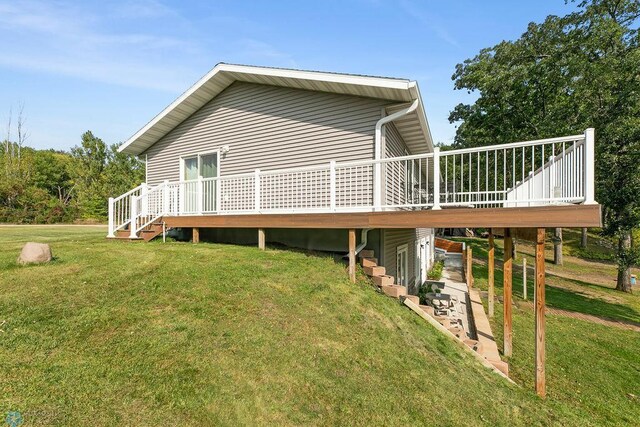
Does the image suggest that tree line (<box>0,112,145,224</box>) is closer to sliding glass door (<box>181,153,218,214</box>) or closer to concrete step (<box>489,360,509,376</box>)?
sliding glass door (<box>181,153,218,214</box>)

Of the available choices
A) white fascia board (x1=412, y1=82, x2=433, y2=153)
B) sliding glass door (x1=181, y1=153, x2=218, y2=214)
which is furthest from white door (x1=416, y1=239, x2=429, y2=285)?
sliding glass door (x1=181, y1=153, x2=218, y2=214)

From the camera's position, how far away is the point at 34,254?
19.1 ft

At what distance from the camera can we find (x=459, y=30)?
46.2 ft

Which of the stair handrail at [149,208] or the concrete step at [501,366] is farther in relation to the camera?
the stair handrail at [149,208]

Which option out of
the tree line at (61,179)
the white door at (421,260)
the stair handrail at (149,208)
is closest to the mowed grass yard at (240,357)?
the stair handrail at (149,208)

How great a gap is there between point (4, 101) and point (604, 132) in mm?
58528

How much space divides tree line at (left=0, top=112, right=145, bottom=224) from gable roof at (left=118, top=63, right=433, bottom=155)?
26.4 metres

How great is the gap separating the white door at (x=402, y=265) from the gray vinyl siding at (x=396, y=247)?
199 mm

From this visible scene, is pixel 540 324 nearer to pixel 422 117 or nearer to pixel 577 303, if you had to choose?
pixel 422 117

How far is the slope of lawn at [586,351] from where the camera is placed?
17.8ft

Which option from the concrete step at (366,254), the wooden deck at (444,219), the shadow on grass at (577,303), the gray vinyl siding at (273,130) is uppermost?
the gray vinyl siding at (273,130)

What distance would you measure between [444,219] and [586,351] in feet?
17.8

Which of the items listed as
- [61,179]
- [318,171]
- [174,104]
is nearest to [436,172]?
[318,171]

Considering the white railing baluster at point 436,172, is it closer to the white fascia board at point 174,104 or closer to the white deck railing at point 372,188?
the white deck railing at point 372,188
